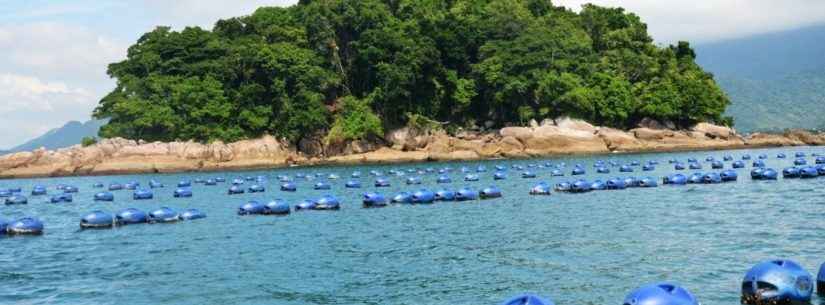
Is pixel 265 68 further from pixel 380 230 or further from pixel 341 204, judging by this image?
pixel 380 230

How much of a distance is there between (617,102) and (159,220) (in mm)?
100692

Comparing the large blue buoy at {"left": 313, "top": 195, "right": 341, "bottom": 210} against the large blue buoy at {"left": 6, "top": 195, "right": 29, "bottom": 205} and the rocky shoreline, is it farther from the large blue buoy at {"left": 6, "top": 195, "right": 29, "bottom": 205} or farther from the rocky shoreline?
the rocky shoreline

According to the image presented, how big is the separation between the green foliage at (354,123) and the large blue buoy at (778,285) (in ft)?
382

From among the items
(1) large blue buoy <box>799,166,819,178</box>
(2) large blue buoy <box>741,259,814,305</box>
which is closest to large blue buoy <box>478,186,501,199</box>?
(1) large blue buoy <box>799,166,819,178</box>

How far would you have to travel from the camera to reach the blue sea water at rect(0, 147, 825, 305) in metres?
35.8

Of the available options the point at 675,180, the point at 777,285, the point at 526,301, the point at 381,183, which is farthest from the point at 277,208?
the point at 526,301

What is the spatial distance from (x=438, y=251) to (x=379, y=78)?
102365 mm

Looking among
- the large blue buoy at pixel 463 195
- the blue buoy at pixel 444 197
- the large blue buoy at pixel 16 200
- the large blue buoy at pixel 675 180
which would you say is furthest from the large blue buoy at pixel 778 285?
the large blue buoy at pixel 16 200

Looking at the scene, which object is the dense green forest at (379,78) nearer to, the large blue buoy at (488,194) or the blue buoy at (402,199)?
the large blue buoy at (488,194)

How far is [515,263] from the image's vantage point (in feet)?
135

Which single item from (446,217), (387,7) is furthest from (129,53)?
(446,217)

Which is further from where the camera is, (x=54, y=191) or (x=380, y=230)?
(x=54, y=191)

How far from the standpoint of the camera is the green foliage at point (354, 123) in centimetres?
14350

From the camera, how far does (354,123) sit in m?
144
